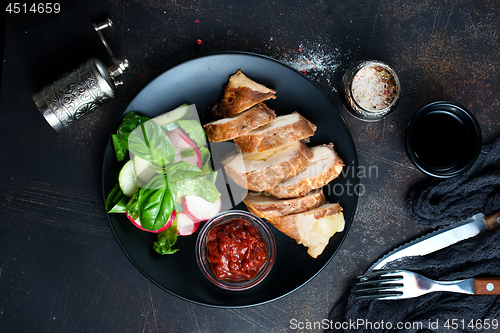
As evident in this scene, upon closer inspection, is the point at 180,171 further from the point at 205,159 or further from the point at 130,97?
the point at 130,97

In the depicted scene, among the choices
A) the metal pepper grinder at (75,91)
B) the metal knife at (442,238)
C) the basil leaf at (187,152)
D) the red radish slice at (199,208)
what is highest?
the metal pepper grinder at (75,91)

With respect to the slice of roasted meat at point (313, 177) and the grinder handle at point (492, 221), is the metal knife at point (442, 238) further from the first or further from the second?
the slice of roasted meat at point (313, 177)

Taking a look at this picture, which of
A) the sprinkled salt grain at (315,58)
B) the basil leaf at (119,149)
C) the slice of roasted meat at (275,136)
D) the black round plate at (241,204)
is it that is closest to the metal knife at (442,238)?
the black round plate at (241,204)

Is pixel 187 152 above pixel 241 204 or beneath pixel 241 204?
above

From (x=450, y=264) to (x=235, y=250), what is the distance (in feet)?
4.58

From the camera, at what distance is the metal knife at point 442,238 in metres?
2.10

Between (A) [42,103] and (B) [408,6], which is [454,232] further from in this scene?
(A) [42,103]

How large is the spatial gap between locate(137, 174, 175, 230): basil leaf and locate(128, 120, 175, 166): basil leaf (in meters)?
0.11

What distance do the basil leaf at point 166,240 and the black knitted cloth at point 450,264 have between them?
1.20 meters

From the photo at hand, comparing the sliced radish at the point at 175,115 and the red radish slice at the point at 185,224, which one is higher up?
the sliced radish at the point at 175,115

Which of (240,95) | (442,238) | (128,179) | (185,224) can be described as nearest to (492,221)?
(442,238)

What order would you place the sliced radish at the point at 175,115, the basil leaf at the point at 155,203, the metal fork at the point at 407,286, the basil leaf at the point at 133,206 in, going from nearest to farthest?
the basil leaf at the point at 155,203 < the basil leaf at the point at 133,206 < the sliced radish at the point at 175,115 < the metal fork at the point at 407,286

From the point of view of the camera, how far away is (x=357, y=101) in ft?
6.20

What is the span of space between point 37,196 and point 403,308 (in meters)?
2.47
